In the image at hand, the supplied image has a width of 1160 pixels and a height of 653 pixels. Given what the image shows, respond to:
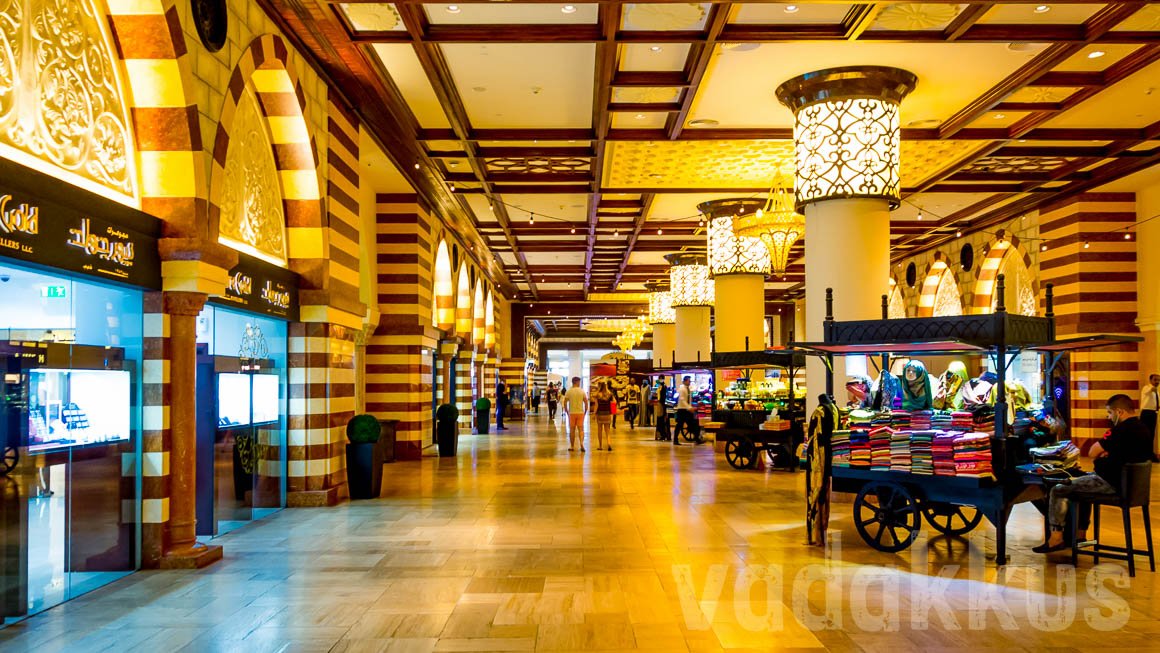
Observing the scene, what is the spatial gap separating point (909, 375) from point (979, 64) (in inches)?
146

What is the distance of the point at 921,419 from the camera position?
292 inches

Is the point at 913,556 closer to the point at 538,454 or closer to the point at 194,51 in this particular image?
the point at 194,51

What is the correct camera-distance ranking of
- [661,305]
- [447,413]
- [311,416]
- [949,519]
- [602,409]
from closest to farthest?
[949,519] < [311,416] < [447,413] < [602,409] < [661,305]

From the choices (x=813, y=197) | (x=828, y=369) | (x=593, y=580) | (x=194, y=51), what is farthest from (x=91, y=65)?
(x=813, y=197)

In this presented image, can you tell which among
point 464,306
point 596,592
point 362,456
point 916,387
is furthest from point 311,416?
point 464,306

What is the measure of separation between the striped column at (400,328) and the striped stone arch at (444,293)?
3.63m

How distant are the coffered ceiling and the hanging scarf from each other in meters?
3.28

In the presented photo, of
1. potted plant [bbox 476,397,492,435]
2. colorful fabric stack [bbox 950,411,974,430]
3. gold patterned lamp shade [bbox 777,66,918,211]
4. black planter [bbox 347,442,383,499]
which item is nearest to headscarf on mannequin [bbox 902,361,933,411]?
colorful fabric stack [bbox 950,411,974,430]

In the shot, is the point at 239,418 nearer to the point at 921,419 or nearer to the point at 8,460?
the point at 8,460

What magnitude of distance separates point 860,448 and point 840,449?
18 cm

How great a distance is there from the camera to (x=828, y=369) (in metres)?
8.75

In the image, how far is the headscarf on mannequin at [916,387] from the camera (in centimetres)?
798

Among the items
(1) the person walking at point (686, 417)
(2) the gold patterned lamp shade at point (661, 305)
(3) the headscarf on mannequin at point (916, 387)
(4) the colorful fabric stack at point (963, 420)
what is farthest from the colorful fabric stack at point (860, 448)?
(2) the gold patterned lamp shade at point (661, 305)

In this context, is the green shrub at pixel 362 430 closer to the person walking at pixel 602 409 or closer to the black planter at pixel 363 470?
the black planter at pixel 363 470
